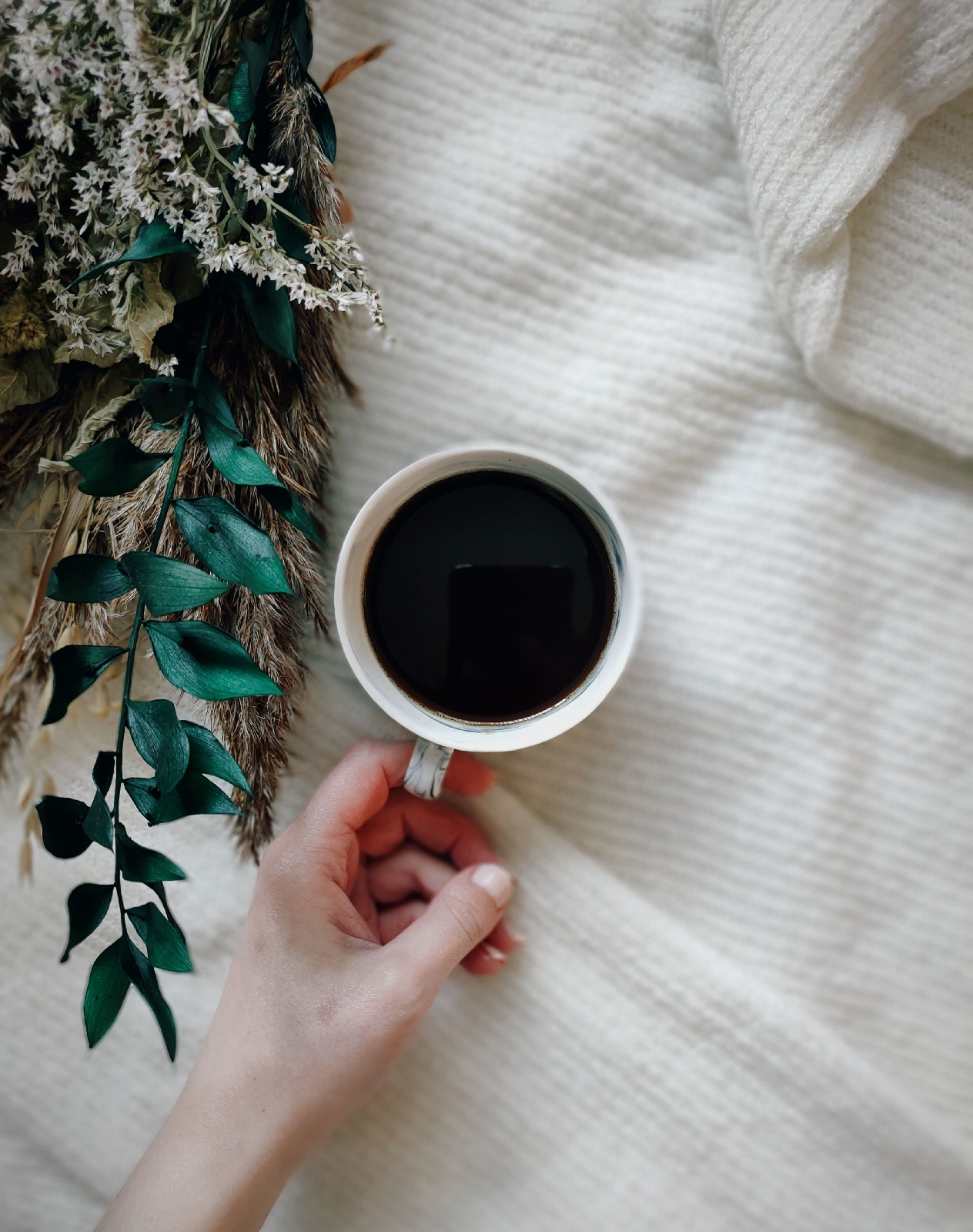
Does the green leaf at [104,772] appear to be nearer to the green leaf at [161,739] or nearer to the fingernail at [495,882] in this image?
the green leaf at [161,739]

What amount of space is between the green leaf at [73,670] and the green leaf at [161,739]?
0.11ft

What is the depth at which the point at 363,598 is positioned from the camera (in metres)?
0.68

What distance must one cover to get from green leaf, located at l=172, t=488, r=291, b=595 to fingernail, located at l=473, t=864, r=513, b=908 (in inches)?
14.3

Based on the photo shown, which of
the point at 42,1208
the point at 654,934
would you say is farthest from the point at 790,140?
the point at 42,1208

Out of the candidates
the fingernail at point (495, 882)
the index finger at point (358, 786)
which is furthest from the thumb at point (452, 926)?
the index finger at point (358, 786)

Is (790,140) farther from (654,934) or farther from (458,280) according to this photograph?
(654,934)

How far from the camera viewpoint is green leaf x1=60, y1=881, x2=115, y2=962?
56cm

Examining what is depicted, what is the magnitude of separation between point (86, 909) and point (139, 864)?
51mm

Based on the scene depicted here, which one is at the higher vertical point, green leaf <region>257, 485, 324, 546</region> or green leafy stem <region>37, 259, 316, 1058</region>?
green leaf <region>257, 485, 324, 546</region>

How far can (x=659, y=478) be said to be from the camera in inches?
30.8

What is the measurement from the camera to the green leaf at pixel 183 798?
54 centimetres

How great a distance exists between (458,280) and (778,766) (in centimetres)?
56

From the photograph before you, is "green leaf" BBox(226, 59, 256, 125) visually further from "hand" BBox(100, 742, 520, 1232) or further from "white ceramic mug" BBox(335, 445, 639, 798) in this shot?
"hand" BBox(100, 742, 520, 1232)

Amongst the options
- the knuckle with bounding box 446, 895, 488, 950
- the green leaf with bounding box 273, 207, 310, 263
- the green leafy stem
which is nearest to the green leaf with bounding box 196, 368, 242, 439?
the green leafy stem
